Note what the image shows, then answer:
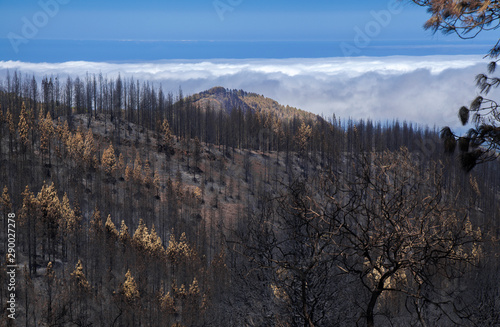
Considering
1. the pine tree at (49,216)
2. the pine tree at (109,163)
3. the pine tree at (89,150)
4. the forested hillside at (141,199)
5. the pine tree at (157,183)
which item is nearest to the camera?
the forested hillside at (141,199)

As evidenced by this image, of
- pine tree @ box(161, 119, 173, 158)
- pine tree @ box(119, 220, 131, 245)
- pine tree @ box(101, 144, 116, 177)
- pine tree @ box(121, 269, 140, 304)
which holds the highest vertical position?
pine tree @ box(161, 119, 173, 158)

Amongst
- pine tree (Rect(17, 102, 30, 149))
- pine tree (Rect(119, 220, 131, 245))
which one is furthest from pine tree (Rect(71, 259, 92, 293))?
pine tree (Rect(17, 102, 30, 149))

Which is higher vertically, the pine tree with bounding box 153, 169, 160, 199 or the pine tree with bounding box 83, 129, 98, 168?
the pine tree with bounding box 83, 129, 98, 168

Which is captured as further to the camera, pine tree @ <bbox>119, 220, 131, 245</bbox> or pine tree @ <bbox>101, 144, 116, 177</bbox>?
pine tree @ <bbox>101, 144, 116, 177</bbox>

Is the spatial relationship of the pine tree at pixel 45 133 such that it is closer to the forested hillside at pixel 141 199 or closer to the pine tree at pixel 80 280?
the forested hillside at pixel 141 199

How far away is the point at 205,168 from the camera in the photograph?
130750 mm

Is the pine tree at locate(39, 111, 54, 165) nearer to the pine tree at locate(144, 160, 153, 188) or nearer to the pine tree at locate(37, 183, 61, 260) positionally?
the pine tree at locate(144, 160, 153, 188)

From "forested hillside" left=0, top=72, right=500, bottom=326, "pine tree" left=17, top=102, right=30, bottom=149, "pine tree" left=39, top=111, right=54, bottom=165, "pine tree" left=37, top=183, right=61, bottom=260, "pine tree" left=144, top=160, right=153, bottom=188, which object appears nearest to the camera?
"forested hillside" left=0, top=72, right=500, bottom=326

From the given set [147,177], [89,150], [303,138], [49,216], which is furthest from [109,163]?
[303,138]

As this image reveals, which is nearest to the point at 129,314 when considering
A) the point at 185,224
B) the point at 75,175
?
the point at 185,224

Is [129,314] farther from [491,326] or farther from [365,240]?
[365,240]

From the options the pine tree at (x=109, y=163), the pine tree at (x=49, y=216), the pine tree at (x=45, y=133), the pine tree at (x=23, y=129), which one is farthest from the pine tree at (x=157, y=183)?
the pine tree at (x=23, y=129)

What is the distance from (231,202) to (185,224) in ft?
61.7

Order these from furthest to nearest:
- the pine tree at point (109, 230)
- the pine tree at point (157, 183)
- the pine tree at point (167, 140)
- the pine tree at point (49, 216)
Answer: the pine tree at point (167, 140) < the pine tree at point (157, 183) < the pine tree at point (109, 230) < the pine tree at point (49, 216)
